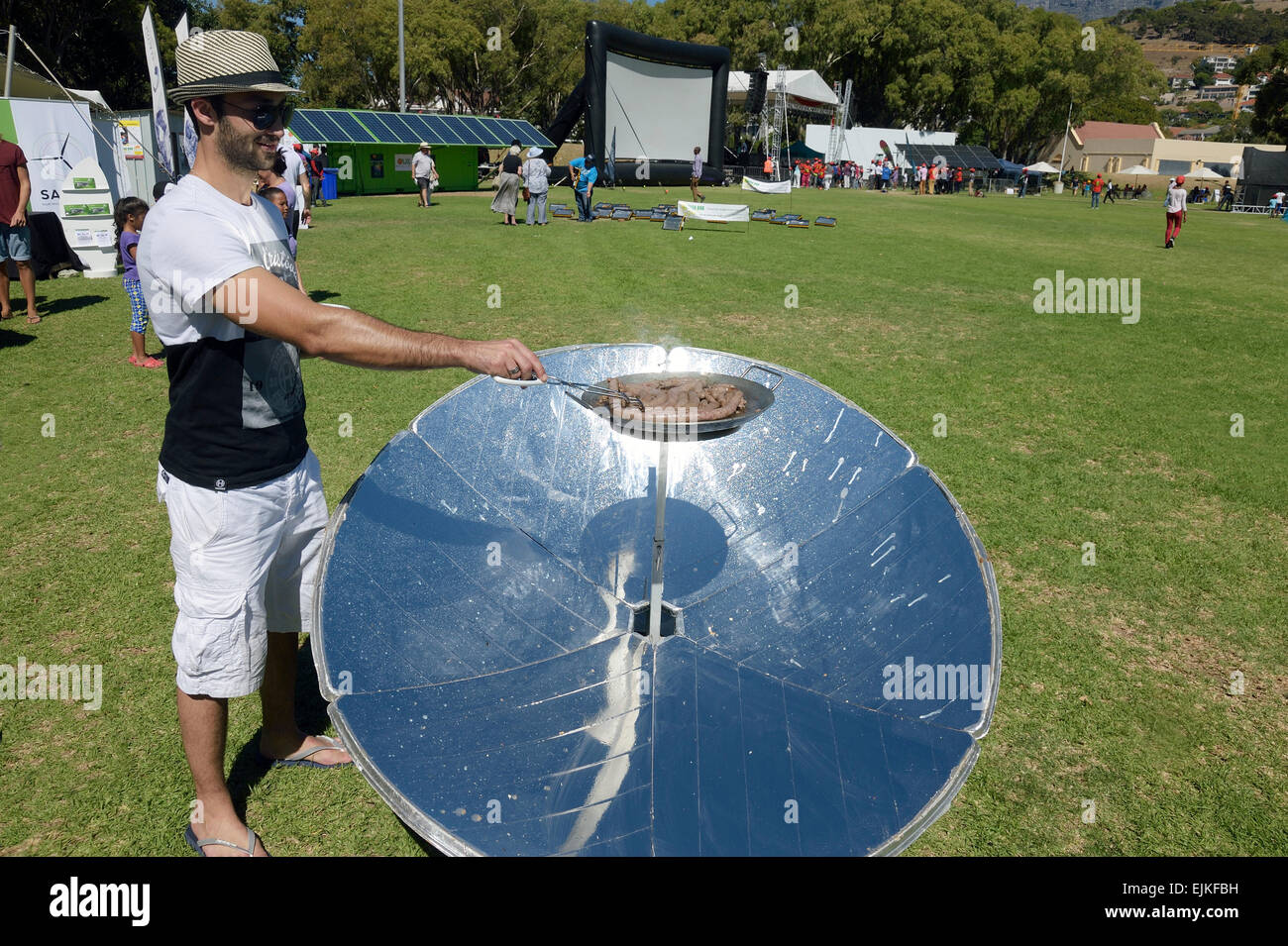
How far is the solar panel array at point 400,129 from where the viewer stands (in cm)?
3209

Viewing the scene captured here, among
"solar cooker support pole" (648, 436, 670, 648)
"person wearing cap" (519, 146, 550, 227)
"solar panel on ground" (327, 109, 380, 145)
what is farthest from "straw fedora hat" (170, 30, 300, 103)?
"solar panel on ground" (327, 109, 380, 145)

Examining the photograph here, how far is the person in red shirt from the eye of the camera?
10.6 meters

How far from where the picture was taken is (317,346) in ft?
9.21

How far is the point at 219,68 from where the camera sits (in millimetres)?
2939

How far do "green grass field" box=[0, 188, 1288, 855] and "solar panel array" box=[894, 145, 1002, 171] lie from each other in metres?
44.2

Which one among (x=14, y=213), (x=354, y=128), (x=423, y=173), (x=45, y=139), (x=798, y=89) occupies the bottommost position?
(x=14, y=213)

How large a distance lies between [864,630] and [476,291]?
12.4 m

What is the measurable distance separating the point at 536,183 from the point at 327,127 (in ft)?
45.2

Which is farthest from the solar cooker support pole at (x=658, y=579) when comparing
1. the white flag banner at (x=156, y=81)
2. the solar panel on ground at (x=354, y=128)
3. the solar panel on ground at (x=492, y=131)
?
the solar panel on ground at (x=492, y=131)

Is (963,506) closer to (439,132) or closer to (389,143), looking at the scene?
(389,143)

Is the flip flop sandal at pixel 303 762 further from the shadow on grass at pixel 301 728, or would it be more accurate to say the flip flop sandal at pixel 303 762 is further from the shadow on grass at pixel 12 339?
the shadow on grass at pixel 12 339

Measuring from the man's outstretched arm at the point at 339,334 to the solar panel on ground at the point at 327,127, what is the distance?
32614 mm

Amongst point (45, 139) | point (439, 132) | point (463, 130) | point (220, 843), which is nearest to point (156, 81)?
point (45, 139)
